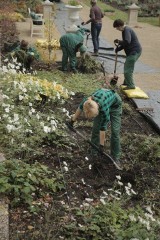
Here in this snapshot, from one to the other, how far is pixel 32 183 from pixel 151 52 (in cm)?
1057

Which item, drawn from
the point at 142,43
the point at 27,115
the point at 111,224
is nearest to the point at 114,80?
the point at 27,115

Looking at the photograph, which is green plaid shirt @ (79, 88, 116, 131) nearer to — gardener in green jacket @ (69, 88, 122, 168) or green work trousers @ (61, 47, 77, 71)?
gardener in green jacket @ (69, 88, 122, 168)

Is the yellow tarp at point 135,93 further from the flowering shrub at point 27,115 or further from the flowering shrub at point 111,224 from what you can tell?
the flowering shrub at point 111,224

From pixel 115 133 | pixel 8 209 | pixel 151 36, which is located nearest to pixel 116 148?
pixel 115 133

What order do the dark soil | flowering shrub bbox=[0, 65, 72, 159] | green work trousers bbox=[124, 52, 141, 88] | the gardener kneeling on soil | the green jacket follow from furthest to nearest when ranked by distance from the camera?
the green jacket
the gardener kneeling on soil
green work trousers bbox=[124, 52, 141, 88]
flowering shrub bbox=[0, 65, 72, 159]
the dark soil

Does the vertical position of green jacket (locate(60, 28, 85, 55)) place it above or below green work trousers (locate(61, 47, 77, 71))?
above

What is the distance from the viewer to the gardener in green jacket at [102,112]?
5.05 meters

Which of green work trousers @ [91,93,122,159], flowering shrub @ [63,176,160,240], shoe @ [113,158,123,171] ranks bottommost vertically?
shoe @ [113,158,123,171]

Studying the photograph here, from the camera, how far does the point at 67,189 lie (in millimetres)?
5168

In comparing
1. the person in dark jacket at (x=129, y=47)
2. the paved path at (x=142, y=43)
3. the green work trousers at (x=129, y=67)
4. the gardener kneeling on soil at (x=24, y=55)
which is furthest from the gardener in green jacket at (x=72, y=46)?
the green work trousers at (x=129, y=67)

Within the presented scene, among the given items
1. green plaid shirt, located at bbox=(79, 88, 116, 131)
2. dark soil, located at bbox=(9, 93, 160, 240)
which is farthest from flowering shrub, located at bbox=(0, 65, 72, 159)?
green plaid shirt, located at bbox=(79, 88, 116, 131)

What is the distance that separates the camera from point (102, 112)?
5.38m

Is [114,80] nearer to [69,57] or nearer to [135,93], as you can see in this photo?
[135,93]

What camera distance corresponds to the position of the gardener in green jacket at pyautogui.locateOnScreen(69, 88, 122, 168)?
199 inches
